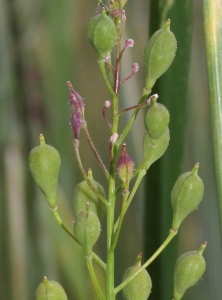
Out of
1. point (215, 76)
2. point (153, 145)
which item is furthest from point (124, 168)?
point (215, 76)

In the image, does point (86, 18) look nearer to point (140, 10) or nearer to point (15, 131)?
point (140, 10)

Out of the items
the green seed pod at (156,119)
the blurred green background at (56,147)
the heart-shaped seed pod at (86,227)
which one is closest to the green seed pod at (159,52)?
the green seed pod at (156,119)

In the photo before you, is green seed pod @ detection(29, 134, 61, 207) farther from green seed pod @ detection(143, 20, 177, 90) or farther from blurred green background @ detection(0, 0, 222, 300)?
blurred green background @ detection(0, 0, 222, 300)

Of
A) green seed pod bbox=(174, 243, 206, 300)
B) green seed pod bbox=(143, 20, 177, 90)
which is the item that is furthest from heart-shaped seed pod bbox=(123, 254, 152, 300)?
green seed pod bbox=(143, 20, 177, 90)

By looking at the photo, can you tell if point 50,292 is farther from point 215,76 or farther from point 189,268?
point 215,76

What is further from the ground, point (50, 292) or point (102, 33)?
point (102, 33)

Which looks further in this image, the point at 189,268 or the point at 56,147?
the point at 56,147

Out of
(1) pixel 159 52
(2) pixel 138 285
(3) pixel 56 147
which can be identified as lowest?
(2) pixel 138 285

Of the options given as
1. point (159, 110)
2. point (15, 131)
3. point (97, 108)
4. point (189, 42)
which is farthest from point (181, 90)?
point (97, 108)
